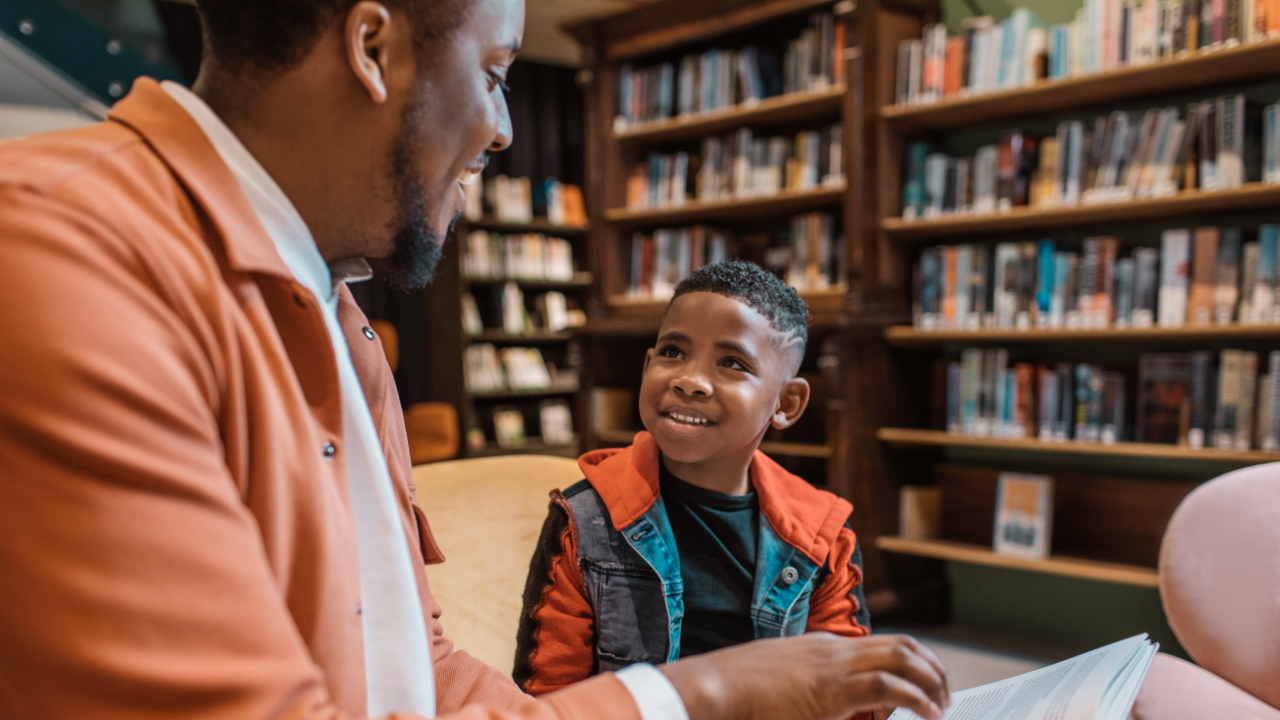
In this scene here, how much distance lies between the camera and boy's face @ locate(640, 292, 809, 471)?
113 cm

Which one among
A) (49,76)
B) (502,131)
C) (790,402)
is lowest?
(790,402)

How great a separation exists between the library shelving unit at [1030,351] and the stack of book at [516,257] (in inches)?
118

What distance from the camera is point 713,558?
117 centimetres

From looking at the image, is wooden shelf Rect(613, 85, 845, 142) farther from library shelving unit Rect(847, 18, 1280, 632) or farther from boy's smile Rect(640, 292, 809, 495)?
boy's smile Rect(640, 292, 809, 495)

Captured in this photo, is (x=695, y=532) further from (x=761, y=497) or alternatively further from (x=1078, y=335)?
(x=1078, y=335)

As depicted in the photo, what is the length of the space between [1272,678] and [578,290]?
5235mm

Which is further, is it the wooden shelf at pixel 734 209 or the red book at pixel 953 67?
the wooden shelf at pixel 734 209

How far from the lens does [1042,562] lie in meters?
2.82

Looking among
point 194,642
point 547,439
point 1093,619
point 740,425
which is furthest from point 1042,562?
point 547,439

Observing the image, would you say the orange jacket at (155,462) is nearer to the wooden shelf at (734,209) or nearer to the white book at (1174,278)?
Answer: the white book at (1174,278)

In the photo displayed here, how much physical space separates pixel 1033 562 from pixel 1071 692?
7.50ft

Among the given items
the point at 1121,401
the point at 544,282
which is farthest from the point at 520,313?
the point at 1121,401

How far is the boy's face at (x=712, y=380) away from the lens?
3.71 ft

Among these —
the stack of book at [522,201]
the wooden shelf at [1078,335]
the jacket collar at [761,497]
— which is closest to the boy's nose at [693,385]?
the jacket collar at [761,497]
